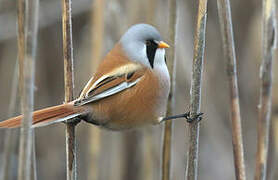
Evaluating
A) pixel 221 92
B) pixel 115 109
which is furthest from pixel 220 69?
pixel 115 109

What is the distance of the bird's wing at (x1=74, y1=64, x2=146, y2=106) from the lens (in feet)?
6.17

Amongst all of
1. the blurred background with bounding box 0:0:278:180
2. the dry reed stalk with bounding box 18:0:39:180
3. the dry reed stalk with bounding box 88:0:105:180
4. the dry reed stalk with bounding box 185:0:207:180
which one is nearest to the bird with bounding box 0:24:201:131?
the dry reed stalk with bounding box 185:0:207:180

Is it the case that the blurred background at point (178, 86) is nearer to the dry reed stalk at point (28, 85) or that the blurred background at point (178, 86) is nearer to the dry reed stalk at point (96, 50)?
the dry reed stalk at point (96, 50)

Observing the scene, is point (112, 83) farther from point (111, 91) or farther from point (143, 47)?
point (143, 47)

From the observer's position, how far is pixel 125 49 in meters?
2.12

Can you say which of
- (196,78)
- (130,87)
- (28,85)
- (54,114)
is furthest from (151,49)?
(28,85)

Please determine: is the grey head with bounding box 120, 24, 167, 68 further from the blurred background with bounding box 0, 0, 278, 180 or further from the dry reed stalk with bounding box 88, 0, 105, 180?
the blurred background with bounding box 0, 0, 278, 180

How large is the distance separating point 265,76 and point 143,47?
0.74m

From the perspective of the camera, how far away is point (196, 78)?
167 cm

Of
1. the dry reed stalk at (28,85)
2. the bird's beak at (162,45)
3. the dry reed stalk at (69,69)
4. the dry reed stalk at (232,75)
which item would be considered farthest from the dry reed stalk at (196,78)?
the dry reed stalk at (28,85)

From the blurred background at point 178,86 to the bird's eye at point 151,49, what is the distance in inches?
32.5

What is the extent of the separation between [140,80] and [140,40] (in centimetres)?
22

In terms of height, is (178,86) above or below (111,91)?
above

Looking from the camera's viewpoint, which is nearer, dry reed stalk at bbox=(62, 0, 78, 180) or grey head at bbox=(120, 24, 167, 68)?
dry reed stalk at bbox=(62, 0, 78, 180)
